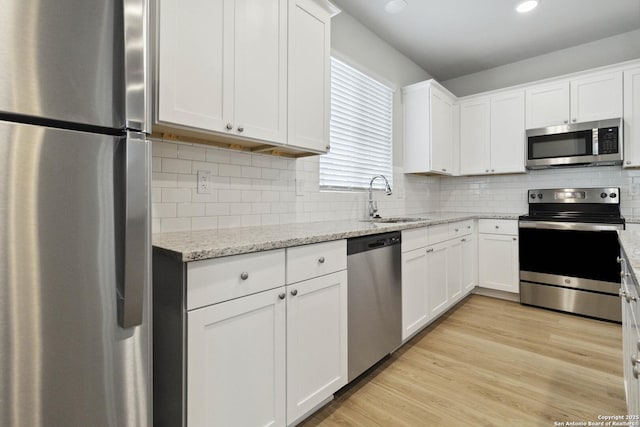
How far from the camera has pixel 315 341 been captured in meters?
1.58

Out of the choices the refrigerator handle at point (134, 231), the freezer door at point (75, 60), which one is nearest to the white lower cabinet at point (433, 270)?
the refrigerator handle at point (134, 231)

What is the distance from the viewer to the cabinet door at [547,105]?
334 cm

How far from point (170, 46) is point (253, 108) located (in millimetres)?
464

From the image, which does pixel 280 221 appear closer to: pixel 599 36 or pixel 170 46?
pixel 170 46

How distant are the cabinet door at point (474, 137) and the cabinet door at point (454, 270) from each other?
118 cm

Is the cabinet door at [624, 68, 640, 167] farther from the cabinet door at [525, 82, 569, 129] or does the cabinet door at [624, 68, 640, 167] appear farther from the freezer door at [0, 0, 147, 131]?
the freezer door at [0, 0, 147, 131]

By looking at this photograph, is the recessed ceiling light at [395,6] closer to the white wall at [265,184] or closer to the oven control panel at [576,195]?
the white wall at [265,184]

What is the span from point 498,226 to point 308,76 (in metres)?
2.70

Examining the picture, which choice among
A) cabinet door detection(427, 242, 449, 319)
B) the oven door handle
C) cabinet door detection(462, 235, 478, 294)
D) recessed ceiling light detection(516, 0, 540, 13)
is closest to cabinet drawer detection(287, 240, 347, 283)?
cabinet door detection(427, 242, 449, 319)

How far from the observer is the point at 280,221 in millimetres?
2271

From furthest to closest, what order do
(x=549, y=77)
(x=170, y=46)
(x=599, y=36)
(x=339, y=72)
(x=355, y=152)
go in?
(x=549, y=77) < (x=599, y=36) < (x=355, y=152) < (x=339, y=72) < (x=170, y=46)

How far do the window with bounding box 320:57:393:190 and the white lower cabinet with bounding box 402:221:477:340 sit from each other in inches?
31.5

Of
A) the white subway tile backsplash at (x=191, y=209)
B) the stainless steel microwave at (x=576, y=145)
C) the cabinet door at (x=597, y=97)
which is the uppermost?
the cabinet door at (x=597, y=97)

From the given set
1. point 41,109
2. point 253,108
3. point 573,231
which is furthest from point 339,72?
point 573,231
